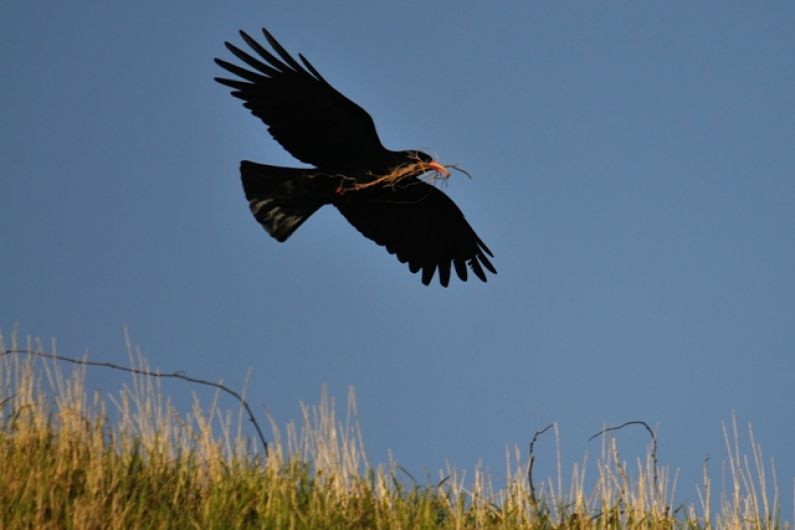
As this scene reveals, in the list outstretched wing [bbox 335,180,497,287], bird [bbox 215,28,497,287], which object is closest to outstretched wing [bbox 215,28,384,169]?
bird [bbox 215,28,497,287]

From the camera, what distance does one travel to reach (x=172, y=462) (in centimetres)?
551

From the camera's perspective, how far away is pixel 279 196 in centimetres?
845

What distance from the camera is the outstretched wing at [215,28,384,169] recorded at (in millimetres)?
7594

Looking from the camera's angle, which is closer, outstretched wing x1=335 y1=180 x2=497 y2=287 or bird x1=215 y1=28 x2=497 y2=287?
bird x1=215 y1=28 x2=497 y2=287

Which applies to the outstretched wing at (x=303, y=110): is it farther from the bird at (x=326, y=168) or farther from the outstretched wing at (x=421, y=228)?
the outstretched wing at (x=421, y=228)

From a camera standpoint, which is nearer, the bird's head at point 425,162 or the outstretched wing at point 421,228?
the bird's head at point 425,162

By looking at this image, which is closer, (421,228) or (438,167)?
(438,167)

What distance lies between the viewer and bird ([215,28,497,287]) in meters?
7.67

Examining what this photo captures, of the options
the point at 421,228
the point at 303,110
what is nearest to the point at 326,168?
the point at 303,110

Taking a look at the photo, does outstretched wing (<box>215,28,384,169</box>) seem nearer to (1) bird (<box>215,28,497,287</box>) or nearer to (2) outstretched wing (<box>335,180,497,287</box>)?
(1) bird (<box>215,28,497,287</box>)

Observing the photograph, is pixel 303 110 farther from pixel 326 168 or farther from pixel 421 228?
pixel 421 228

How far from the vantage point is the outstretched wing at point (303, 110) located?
7.59 m

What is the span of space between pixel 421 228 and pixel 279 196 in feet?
4.75

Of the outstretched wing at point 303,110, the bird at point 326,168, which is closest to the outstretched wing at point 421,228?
the bird at point 326,168
